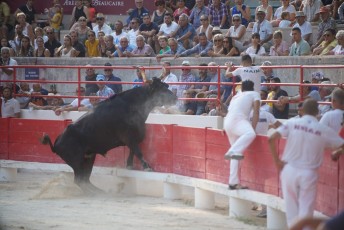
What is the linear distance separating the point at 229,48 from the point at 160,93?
234 cm

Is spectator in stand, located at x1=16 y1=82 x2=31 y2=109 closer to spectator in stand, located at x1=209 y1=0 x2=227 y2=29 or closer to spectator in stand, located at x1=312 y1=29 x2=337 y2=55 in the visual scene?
spectator in stand, located at x1=209 y1=0 x2=227 y2=29

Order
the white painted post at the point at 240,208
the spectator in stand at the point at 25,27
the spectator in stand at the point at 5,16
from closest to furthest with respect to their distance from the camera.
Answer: the white painted post at the point at 240,208 < the spectator in stand at the point at 25,27 < the spectator in stand at the point at 5,16

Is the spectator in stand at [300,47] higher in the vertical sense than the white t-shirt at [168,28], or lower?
lower

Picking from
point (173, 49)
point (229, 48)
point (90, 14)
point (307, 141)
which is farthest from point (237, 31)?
point (307, 141)

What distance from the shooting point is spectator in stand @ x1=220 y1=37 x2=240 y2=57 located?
19.7m

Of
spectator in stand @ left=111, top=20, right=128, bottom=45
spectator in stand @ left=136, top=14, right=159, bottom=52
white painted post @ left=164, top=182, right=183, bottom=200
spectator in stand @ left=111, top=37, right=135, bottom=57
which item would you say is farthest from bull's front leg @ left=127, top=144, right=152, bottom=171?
spectator in stand @ left=111, top=20, right=128, bottom=45

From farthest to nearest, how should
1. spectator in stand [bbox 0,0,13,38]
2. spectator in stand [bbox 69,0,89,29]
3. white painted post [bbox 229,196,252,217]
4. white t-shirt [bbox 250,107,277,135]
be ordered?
1. spectator in stand [bbox 0,0,13,38]
2. spectator in stand [bbox 69,0,89,29]
3. white t-shirt [bbox 250,107,277,135]
4. white painted post [bbox 229,196,252,217]

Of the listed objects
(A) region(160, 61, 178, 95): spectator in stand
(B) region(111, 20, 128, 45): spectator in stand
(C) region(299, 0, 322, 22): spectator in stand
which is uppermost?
(C) region(299, 0, 322, 22): spectator in stand

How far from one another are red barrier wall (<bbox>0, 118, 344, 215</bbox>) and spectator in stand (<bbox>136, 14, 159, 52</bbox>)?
11.5 ft

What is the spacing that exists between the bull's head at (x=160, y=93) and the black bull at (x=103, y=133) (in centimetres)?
17

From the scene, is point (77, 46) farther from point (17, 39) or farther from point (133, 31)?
point (17, 39)

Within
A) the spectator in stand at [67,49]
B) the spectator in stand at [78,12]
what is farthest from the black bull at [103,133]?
the spectator in stand at [78,12]

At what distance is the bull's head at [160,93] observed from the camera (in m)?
18.0

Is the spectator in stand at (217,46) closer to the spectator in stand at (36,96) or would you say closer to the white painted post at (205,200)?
the spectator in stand at (36,96)
